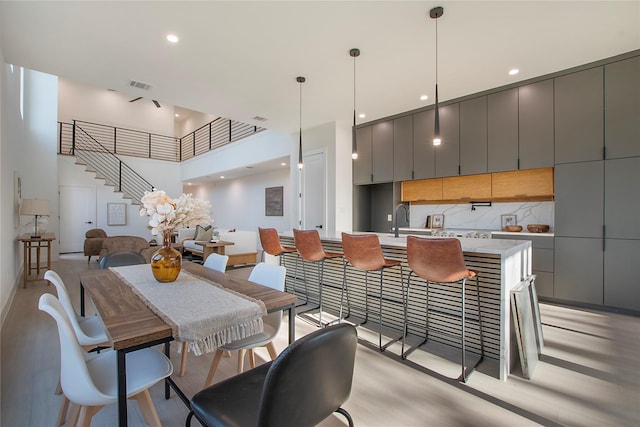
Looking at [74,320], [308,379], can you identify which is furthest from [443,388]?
[74,320]

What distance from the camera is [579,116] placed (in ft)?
11.1

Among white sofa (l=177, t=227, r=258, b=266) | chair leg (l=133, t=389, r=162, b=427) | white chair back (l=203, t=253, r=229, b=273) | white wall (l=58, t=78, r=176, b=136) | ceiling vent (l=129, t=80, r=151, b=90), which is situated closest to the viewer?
chair leg (l=133, t=389, r=162, b=427)

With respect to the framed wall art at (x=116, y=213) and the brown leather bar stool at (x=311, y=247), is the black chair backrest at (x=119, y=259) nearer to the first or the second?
the brown leather bar stool at (x=311, y=247)

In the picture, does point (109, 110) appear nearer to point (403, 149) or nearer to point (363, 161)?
point (363, 161)

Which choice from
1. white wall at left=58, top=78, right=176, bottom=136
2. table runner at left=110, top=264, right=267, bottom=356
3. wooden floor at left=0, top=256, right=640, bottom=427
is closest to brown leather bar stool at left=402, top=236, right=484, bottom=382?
wooden floor at left=0, top=256, right=640, bottom=427

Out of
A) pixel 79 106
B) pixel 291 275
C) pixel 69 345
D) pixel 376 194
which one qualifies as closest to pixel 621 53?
pixel 376 194

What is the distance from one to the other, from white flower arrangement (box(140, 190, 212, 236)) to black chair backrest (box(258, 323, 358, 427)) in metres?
1.41

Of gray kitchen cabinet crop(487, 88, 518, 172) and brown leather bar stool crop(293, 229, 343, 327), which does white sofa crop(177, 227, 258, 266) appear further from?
gray kitchen cabinet crop(487, 88, 518, 172)

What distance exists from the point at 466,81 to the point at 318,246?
114 inches

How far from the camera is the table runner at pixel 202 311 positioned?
125 centimetres

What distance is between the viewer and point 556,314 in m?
3.25

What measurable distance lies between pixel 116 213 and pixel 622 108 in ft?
38.7

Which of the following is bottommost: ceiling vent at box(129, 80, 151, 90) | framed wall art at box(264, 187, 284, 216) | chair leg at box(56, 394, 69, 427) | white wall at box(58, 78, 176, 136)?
chair leg at box(56, 394, 69, 427)

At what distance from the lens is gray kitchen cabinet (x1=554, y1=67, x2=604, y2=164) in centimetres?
328
